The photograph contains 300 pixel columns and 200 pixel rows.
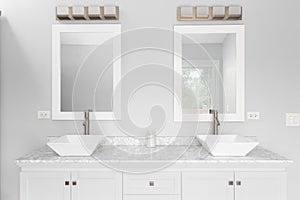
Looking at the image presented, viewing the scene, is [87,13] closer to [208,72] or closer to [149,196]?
[208,72]

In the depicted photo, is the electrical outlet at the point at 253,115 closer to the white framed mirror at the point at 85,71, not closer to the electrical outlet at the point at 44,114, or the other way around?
the white framed mirror at the point at 85,71

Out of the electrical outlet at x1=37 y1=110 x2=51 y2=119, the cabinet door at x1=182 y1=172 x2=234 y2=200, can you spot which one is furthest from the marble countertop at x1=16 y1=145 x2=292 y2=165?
the electrical outlet at x1=37 y1=110 x2=51 y2=119

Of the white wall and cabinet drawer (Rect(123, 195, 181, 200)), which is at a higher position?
the white wall

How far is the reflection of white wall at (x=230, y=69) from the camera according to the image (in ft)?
9.99

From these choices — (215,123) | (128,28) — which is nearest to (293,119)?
(215,123)

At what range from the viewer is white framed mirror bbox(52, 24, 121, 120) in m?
3.07

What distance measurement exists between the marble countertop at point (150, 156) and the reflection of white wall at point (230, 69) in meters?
0.53

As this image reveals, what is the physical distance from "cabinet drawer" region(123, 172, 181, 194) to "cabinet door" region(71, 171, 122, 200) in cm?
7

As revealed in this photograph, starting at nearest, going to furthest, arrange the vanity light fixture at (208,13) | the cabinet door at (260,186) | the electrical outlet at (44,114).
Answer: the cabinet door at (260,186), the vanity light fixture at (208,13), the electrical outlet at (44,114)

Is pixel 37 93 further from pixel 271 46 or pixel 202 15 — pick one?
pixel 271 46

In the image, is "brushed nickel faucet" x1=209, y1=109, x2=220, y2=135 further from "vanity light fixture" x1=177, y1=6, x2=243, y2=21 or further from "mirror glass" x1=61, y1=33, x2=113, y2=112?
"mirror glass" x1=61, y1=33, x2=113, y2=112

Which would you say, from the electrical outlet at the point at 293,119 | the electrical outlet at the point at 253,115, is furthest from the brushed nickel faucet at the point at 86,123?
the electrical outlet at the point at 293,119

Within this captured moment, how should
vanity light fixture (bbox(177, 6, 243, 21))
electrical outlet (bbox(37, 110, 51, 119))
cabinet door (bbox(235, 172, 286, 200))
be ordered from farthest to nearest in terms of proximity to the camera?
1. electrical outlet (bbox(37, 110, 51, 119))
2. vanity light fixture (bbox(177, 6, 243, 21))
3. cabinet door (bbox(235, 172, 286, 200))

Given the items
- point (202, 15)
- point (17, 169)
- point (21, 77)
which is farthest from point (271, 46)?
point (17, 169)
